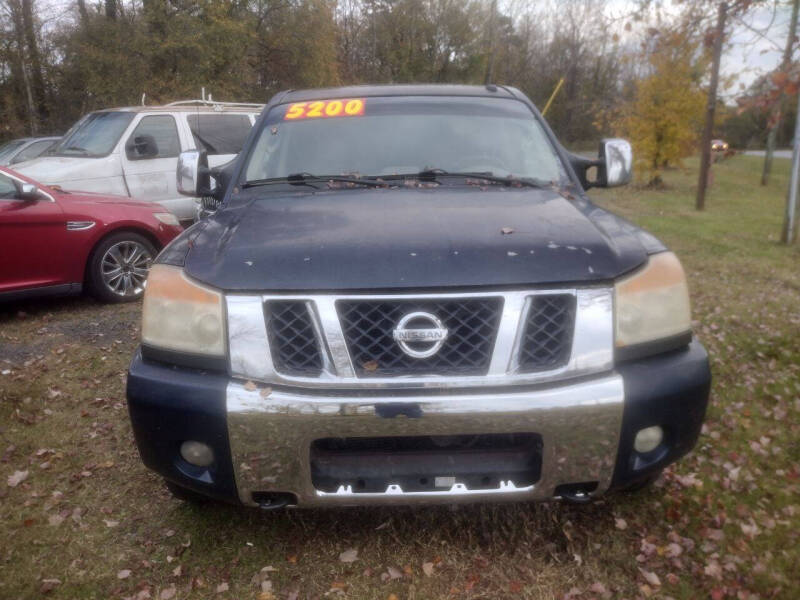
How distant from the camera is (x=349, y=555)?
266 centimetres

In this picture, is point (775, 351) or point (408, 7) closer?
point (775, 351)

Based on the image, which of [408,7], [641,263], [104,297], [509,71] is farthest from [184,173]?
[509,71]

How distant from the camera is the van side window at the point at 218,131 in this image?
31.8ft

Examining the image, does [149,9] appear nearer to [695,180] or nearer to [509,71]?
Result: [695,180]

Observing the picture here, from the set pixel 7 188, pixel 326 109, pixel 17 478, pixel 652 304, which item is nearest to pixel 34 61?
pixel 7 188

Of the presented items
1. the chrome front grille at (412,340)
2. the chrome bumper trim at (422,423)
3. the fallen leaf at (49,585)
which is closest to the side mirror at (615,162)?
the chrome front grille at (412,340)

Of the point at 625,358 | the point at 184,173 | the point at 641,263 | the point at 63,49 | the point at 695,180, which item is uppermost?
the point at 63,49

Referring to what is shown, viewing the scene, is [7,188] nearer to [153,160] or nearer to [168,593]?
[153,160]

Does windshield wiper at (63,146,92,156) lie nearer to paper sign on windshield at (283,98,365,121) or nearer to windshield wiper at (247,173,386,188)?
paper sign on windshield at (283,98,365,121)

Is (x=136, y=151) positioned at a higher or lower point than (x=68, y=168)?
higher

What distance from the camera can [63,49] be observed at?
2241cm

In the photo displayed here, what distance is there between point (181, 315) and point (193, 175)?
1.58m

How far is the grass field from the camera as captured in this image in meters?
2.51

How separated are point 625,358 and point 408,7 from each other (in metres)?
38.4
